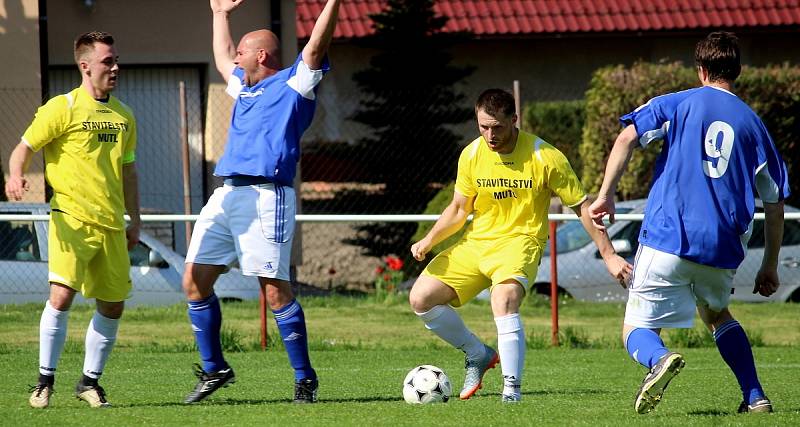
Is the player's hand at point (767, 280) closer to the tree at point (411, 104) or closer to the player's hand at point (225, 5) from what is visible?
the player's hand at point (225, 5)

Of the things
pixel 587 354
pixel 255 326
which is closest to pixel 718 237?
pixel 587 354

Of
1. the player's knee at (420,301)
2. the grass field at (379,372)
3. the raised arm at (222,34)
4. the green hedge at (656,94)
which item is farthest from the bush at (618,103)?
the raised arm at (222,34)

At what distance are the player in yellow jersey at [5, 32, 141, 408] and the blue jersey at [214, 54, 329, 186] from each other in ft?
2.11

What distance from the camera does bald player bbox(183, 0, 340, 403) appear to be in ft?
23.6

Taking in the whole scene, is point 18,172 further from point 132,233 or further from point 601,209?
point 601,209

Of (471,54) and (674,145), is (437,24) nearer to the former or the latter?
(471,54)

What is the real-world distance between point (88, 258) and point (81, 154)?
1.88 feet

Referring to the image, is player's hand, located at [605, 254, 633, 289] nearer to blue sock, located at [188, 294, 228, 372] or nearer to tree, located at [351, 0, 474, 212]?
blue sock, located at [188, 294, 228, 372]

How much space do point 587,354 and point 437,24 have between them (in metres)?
9.44

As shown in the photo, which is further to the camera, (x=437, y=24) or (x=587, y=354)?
(x=437, y=24)

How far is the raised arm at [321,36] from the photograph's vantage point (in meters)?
6.99

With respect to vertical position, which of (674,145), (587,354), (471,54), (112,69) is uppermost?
(471,54)

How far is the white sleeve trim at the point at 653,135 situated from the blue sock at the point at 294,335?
2.20 metres

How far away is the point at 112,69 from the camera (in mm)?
7293
